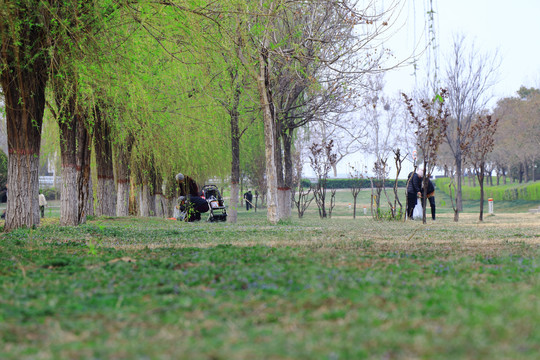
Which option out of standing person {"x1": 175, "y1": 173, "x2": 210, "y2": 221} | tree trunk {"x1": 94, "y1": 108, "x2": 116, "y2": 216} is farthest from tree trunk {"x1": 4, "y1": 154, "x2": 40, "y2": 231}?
standing person {"x1": 175, "y1": 173, "x2": 210, "y2": 221}

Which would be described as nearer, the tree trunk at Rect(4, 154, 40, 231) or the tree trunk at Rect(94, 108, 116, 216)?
the tree trunk at Rect(4, 154, 40, 231)

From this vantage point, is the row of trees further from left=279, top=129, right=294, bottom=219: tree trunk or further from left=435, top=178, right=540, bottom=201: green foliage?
left=435, top=178, right=540, bottom=201: green foliage

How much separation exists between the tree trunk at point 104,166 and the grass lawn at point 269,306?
366 inches

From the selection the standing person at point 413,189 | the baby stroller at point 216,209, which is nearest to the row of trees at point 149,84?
the baby stroller at point 216,209

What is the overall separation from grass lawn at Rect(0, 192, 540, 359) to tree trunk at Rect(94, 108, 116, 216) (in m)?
9.30

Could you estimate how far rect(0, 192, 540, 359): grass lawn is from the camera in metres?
2.73

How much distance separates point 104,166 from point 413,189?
9.83 metres

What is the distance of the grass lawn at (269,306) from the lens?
108 inches

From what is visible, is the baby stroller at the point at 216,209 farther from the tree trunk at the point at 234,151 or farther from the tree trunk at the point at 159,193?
the tree trunk at the point at 159,193

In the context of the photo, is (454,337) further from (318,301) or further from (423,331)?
(318,301)

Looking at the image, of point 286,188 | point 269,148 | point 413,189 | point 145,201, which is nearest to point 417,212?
point 413,189

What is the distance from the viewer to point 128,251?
7.39m

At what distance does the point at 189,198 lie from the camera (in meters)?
20.0

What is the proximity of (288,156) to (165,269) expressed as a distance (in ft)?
58.0
